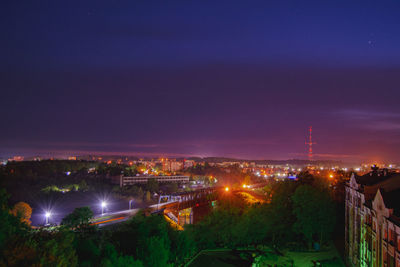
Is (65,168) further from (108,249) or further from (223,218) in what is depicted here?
(108,249)

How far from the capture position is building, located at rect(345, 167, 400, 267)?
15.5 meters

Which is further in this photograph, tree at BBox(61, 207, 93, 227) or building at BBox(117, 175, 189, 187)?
building at BBox(117, 175, 189, 187)

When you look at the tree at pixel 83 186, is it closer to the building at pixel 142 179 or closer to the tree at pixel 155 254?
the building at pixel 142 179

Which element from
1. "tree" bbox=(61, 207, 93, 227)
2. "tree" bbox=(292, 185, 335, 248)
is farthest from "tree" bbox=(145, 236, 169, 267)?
"tree" bbox=(292, 185, 335, 248)

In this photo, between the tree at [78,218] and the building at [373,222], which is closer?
the building at [373,222]

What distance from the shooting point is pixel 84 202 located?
3061 inches

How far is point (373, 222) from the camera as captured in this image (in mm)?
18578

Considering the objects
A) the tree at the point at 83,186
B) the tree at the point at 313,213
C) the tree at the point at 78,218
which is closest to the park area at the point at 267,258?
the tree at the point at 313,213

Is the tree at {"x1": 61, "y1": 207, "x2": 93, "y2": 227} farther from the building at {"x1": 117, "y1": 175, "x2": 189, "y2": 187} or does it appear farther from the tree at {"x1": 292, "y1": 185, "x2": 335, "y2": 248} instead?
the building at {"x1": 117, "y1": 175, "x2": 189, "y2": 187}

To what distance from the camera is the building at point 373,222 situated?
15492 mm

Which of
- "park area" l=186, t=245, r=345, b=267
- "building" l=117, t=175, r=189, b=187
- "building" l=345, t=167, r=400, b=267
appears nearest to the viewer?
"building" l=345, t=167, r=400, b=267

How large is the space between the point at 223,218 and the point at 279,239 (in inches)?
246


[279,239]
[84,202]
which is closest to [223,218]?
[279,239]

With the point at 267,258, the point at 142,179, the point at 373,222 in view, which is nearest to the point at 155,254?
the point at 267,258
